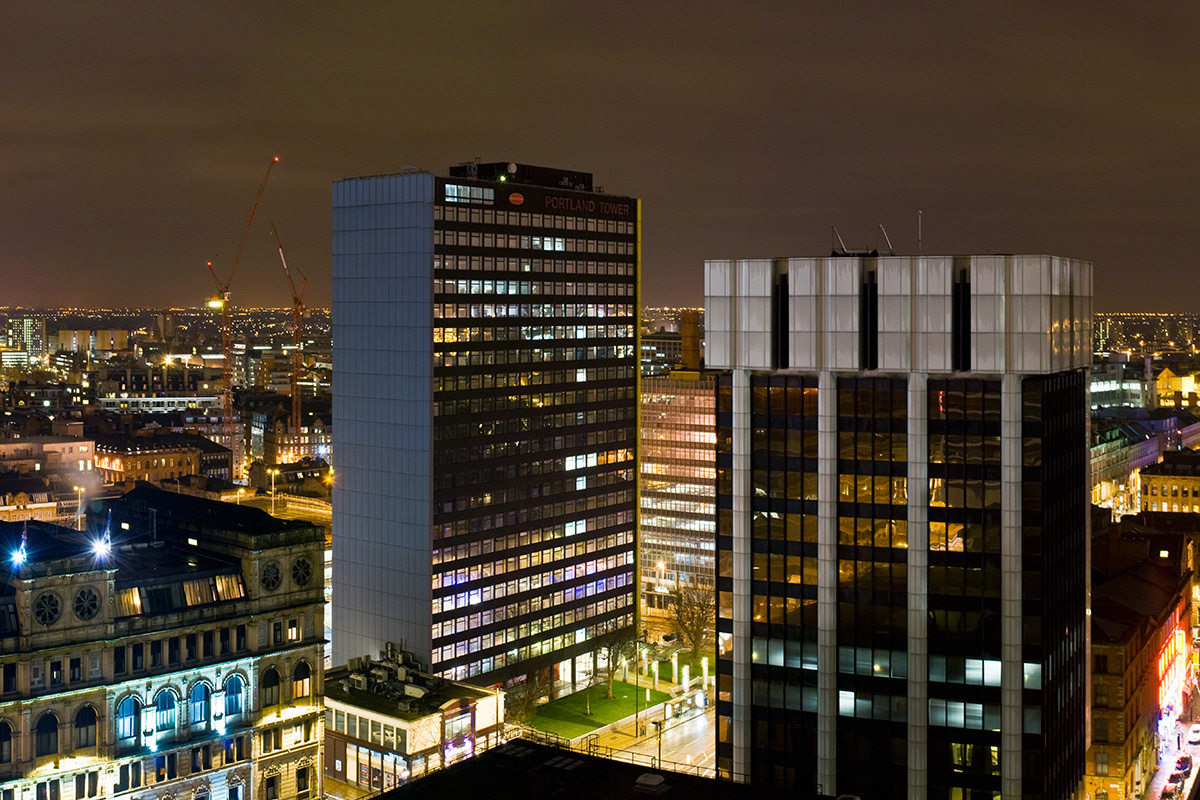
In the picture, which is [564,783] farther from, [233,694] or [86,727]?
[233,694]

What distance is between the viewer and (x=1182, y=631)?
579 feet

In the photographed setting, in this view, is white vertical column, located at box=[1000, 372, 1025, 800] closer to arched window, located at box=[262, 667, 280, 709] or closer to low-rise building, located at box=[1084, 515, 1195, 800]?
low-rise building, located at box=[1084, 515, 1195, 800]

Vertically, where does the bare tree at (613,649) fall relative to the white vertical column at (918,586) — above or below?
below

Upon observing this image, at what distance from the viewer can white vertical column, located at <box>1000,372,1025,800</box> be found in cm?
9138

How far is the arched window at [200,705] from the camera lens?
123000 mm

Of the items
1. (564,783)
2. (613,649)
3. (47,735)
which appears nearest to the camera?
(564,783)

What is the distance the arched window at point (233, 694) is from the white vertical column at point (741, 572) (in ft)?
181

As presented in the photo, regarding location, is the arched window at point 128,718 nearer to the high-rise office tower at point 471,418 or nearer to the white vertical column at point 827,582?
the high-rise office tower at point 471,418

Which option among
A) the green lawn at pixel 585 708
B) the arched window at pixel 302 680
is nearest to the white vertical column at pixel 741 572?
the arched window at pixel 302 680

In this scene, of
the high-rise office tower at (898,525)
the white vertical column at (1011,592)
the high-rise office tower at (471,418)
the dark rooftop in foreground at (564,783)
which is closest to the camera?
the dark rooftop in foreground at (564,783)

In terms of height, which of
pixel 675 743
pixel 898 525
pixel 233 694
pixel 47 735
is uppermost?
pixel 898 525

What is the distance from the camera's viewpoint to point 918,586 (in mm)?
93562

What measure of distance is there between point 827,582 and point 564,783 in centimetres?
2914

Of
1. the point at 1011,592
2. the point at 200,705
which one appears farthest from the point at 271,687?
the point at 1011,592
